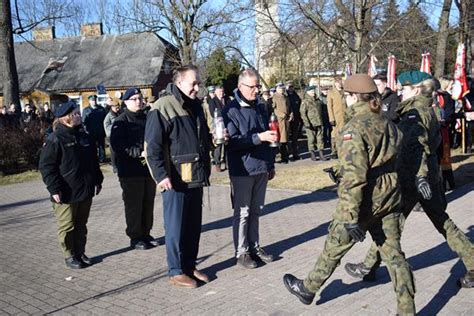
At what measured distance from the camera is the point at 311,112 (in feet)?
47.2

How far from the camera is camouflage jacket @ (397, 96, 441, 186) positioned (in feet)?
15.6

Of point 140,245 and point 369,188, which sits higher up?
point 369,188

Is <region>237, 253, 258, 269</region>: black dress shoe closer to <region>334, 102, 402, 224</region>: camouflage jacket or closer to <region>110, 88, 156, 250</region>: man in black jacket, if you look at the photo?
<region>110, 88, 156, 250</region>: man in black jacket

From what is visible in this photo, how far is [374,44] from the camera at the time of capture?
13500 mm

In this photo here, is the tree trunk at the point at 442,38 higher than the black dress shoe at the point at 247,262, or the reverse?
the tree trunk at the point at 442,38

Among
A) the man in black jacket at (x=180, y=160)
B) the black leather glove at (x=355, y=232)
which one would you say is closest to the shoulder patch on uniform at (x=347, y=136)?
the black leather glove at (x=355, y=232)

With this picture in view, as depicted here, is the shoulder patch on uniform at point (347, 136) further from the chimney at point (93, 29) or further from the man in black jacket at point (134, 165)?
the chimney at point (93, 29)

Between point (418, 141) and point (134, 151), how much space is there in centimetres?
336

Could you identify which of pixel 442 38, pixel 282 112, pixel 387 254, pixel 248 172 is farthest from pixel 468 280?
pixel 442 38

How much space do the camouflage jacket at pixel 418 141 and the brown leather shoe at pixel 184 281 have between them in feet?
7.26

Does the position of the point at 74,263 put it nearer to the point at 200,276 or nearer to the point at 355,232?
the point at 200,276

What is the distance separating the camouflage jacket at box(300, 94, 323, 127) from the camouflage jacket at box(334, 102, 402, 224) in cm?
1032

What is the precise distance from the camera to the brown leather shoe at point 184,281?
17.1 ft

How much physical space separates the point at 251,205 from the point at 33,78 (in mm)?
43755
